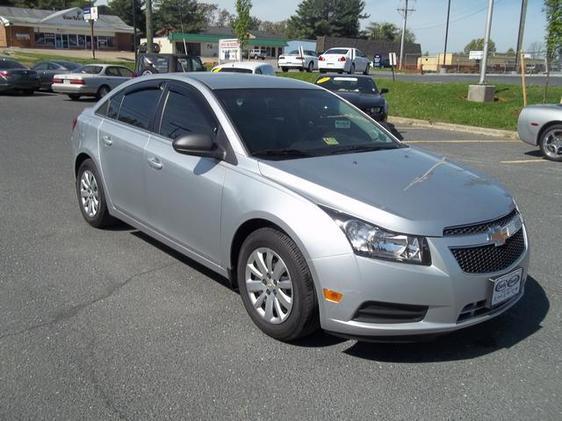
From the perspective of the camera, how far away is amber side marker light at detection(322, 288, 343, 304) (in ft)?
10.5

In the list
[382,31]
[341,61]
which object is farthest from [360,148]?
[382,31]

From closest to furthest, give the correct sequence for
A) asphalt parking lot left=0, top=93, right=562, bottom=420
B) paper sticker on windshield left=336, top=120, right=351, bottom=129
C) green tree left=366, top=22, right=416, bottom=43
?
asphalt parking lot left=0, top=93, right=562, bottom=420 → paper sticker on windshield left=336, top=120, right=351, bottom=129 → green tree left=366, top=22, right=416, bottom=43

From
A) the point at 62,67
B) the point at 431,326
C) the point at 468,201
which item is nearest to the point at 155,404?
the point at 431,326

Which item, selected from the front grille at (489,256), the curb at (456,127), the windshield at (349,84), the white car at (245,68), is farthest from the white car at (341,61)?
the front grille at (489,256)

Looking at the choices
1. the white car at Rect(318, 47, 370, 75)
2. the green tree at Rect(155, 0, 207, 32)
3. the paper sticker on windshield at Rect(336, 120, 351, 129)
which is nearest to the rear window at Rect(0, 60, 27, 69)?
the white car at Rect(318, 47, 370, 75)

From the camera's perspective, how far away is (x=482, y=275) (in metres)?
3.23

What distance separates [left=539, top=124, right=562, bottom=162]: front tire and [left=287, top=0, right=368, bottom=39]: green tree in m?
86.1

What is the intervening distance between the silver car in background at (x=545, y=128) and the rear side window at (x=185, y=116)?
835 centimetres

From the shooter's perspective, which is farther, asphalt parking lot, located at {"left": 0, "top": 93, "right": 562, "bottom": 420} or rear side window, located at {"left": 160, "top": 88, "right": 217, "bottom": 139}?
rear side window, located at {"left": 160, "top": 88, "right": 217, "bottom": 139}

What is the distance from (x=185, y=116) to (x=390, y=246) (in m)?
2.18

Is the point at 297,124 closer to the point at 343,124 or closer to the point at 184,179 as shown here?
the point at 343,124

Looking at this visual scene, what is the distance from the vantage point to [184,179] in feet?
13.9

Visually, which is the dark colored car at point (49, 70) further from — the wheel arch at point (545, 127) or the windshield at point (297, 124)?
the windshield at point (297, 124)

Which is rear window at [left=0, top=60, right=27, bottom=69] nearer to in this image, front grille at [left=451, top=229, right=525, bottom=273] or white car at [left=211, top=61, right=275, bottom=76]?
white car at [left=211, top=61, right=275, bottom=76]
